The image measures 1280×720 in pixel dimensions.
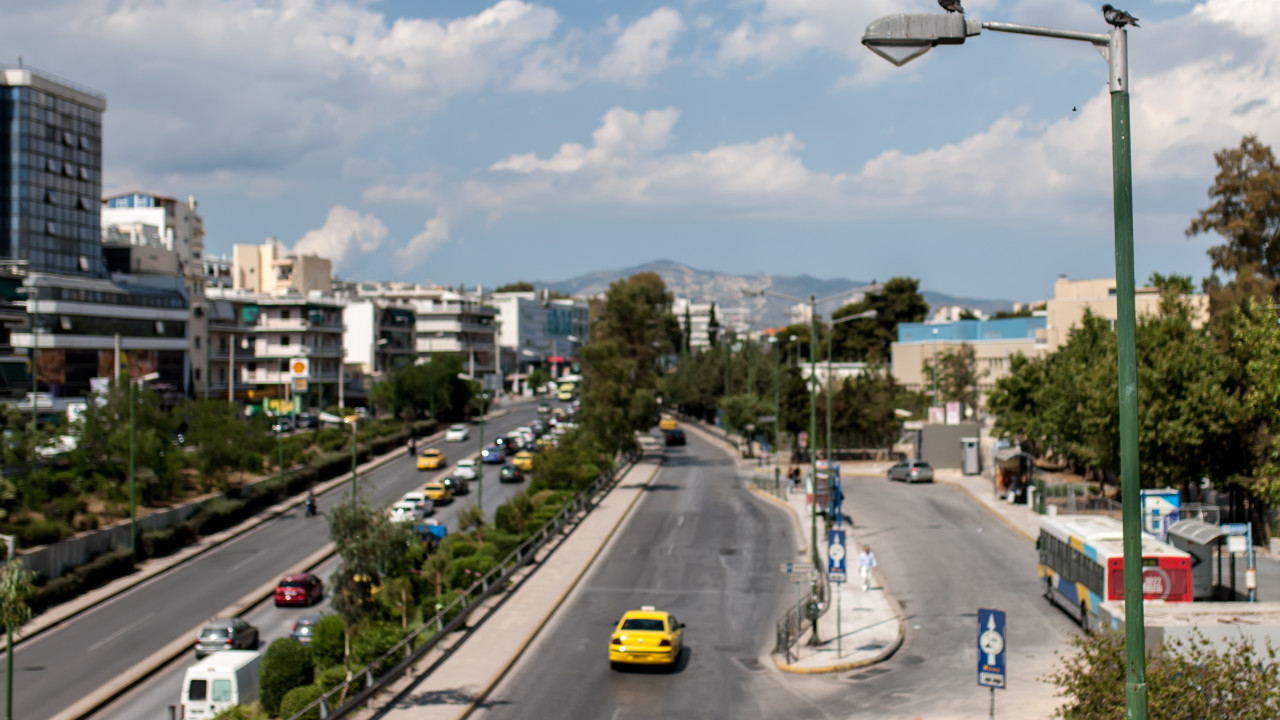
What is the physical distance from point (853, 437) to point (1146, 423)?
38391 millimetres

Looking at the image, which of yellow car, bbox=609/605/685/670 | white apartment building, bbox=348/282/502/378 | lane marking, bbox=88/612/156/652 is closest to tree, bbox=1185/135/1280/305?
yellow car, bbox=609/605/685/670

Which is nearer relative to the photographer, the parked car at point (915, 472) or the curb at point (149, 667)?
the curb at point (149, 667)

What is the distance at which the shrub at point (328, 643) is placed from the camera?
2314 centimetres

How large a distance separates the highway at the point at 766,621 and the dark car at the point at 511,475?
1597 centimetres

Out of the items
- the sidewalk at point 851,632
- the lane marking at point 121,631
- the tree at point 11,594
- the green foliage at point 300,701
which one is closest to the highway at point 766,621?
the sidewalk at point 851,632

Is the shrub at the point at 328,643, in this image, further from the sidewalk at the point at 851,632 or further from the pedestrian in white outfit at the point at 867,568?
the pedestrian in white outfit at the point at 867,568

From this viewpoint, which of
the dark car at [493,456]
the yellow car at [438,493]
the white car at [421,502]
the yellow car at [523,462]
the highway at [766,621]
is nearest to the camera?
the highway at [766,621]

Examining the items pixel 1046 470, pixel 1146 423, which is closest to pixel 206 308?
pixel 1046 470

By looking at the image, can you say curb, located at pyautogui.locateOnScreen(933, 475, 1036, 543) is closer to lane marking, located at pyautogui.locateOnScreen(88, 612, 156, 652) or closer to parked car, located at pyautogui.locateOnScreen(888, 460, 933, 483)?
parked car, located at pyautogui.locateOnScreen(888, 460, 933, 483)

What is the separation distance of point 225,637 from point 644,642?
13662 millimetres

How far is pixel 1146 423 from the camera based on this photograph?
33.0 m

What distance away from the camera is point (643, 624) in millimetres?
22938

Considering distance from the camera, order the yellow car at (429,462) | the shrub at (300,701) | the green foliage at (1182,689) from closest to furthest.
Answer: the green foliage at (1182,689), the shrub at (300,701), the yellow car at (429,462)

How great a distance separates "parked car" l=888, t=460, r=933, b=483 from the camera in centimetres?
5672
